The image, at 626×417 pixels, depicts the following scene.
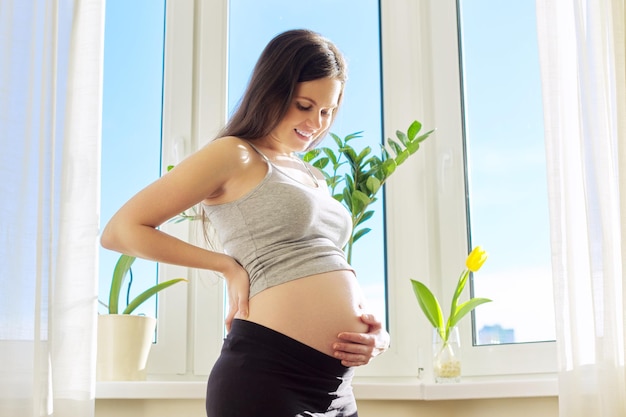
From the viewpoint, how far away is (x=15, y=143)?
1605 millimetres

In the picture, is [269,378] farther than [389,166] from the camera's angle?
No

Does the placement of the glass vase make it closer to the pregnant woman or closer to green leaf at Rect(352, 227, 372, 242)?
green leaf at Rect(352, 227, 372, 242)

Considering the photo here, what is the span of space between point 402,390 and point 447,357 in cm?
17

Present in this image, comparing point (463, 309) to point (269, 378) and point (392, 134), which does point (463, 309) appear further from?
point (269, 378)

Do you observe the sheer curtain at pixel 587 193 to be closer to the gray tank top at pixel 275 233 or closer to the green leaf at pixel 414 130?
the green leaf at pixel 414 130

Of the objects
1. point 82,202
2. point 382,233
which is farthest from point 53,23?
point 382,233

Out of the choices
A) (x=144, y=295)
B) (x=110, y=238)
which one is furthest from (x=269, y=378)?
(x=144, y=295)

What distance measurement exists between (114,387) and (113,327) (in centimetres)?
15

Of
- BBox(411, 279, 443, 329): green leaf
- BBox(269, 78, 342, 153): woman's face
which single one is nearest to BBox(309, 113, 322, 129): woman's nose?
BBox(269, 78, 342, 153): woman's face

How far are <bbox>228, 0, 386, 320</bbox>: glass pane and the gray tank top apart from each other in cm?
92

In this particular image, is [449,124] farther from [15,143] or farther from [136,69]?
[15,143]

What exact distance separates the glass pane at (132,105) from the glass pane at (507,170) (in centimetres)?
94

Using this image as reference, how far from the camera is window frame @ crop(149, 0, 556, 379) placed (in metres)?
2.12

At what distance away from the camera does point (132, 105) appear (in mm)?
2256
